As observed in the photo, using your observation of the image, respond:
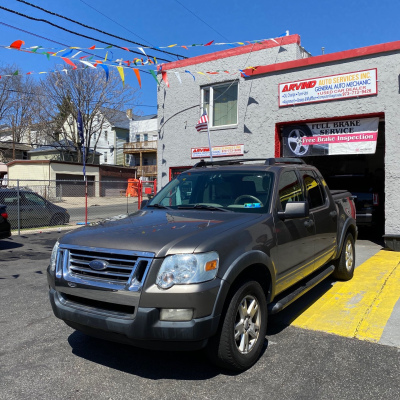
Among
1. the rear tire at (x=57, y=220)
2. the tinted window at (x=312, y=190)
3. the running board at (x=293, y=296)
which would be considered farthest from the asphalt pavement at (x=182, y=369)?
the rear tire at (x=57, y=220)

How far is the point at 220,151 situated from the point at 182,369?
28.1ft

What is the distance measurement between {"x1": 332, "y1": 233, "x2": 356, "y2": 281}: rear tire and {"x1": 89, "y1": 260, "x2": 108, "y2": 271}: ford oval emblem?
4.15m

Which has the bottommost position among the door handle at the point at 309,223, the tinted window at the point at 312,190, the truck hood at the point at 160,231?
the door handle at the point at 309,223

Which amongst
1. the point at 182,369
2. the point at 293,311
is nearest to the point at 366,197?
the point at 293,311

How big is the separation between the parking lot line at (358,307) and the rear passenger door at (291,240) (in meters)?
0.59

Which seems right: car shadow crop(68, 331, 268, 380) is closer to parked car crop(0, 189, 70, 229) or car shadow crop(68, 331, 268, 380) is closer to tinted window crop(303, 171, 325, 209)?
tinted window crop(303, 171, 325, 209)

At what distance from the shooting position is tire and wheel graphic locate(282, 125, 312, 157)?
10234 mm

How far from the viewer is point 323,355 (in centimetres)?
362

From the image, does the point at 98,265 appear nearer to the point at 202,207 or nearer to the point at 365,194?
the point at 202,207

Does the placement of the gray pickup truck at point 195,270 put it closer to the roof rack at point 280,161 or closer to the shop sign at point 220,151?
the roof rack at point 280,161

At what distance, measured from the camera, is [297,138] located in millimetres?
10344

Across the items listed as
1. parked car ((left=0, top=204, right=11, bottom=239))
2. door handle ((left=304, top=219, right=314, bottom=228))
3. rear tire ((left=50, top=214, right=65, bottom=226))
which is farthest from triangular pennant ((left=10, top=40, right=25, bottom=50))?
rear tire ((left=50, top=214, right=65, bottom=226))

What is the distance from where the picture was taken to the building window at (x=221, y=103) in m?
11.4

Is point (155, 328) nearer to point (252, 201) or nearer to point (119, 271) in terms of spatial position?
point (119, 271)
